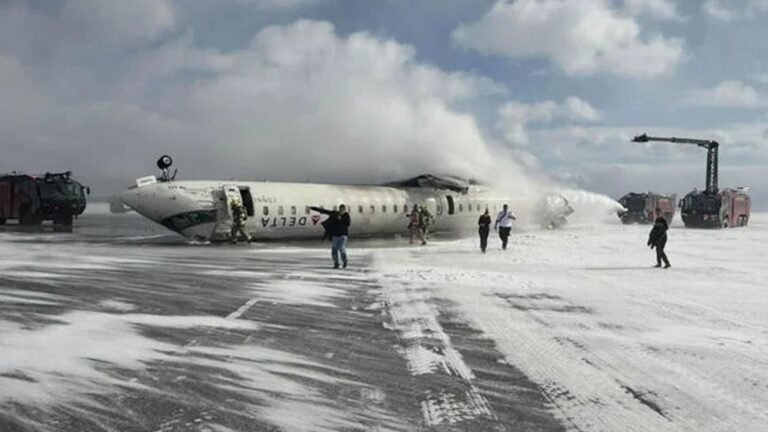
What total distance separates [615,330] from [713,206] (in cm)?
4792

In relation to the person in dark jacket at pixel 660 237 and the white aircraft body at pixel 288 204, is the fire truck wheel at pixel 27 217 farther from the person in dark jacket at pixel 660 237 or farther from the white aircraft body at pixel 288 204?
the person in dark jacket at pixel 660 237

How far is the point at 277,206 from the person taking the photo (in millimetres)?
28375

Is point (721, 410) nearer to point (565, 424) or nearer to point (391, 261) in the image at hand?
point (565, 424)

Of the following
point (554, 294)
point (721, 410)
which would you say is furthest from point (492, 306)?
point (721, 410)

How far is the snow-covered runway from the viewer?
531 cm

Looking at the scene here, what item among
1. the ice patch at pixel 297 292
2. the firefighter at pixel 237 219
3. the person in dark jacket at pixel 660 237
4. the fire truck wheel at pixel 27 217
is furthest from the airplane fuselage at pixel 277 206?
the fire truck wheel at pixel 27 217

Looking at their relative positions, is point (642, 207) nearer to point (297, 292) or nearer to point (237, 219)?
point (237, 219)

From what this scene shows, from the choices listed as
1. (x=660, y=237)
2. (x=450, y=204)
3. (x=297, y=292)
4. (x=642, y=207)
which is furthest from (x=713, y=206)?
(x=297, y=292)

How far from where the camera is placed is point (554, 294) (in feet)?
42.3

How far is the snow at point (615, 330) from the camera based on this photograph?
562 cm

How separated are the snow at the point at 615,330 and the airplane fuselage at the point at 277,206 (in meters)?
10.2

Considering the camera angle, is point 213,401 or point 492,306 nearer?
point 213,401

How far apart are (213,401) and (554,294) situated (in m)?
8.89

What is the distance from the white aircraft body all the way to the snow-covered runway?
408 inches
